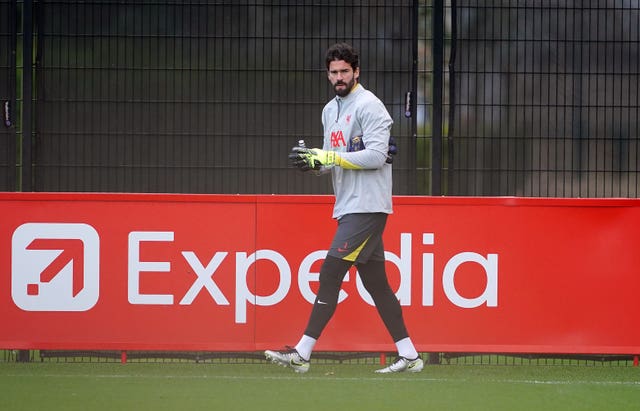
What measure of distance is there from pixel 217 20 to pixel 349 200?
2.74 meters

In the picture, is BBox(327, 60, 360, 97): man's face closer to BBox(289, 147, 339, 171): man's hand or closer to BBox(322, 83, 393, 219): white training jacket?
BBox(322, 83, 393, 219): white training jacket

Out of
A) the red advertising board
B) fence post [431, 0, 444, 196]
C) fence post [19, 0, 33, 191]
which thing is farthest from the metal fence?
the red advertising board

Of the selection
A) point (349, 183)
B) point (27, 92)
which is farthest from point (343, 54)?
point (27, 92)

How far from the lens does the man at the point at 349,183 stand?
715cm

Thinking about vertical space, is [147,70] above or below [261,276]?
above

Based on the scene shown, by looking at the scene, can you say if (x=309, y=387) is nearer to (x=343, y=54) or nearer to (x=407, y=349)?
(x=407, y=349)

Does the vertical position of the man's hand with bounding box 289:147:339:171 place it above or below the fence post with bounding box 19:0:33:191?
below

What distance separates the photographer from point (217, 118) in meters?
9.57

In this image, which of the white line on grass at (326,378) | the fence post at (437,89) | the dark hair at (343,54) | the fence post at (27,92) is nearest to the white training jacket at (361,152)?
the dark hair at (343,54)

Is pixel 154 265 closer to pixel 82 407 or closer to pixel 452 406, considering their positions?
pixel 82 407

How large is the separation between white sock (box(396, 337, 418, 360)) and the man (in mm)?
126

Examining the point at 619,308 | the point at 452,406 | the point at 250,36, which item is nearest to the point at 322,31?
the point at 250,36

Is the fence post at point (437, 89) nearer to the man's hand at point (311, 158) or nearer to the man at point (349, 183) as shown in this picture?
the man at point (349, 183)

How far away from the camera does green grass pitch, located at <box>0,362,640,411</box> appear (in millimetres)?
6414
